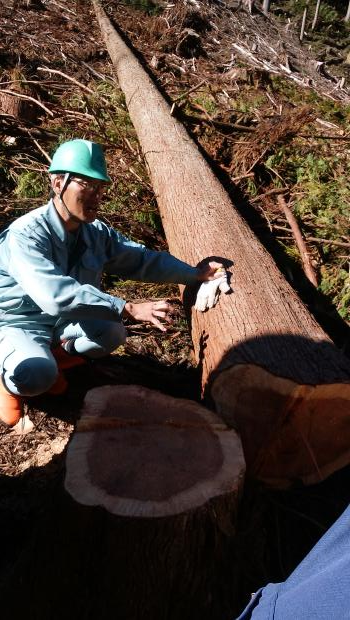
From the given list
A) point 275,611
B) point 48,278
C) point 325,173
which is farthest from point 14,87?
point 275,611

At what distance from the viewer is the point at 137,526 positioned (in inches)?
69.7

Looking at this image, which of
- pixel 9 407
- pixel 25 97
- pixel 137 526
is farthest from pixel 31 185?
Answer: pixel 137 526

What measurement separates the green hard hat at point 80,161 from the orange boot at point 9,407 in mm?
1176

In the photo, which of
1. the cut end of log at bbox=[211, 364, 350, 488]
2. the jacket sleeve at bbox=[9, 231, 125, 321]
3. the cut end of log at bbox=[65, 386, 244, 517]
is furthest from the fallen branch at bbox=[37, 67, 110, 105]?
the cut end of log at bbox=[65, 386, 244, 517]

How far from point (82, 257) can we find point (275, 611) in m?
2.07

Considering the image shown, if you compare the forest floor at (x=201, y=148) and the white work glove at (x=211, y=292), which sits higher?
the white work glove at (x=211, y=292)

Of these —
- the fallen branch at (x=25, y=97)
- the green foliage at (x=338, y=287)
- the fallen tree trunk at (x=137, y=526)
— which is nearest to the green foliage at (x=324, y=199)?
the green foliage at (x=338, y=287)

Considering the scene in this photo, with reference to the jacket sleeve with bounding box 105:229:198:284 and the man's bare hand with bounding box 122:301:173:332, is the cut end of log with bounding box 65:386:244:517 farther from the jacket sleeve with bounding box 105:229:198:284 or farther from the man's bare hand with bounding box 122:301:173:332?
the jacket sleeve with bounding box 105:229:198:284

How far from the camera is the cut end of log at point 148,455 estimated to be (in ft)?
5.96

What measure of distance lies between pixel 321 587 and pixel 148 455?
0.95 m

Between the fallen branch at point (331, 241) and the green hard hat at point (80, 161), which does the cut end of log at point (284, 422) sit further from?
the fallen branch at point (331, 241)

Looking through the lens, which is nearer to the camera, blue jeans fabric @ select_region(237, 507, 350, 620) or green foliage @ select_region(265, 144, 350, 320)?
blue jeans fabric @ select_region(237, 507, 350, 620)

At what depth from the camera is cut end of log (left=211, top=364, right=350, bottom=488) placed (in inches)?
92.3

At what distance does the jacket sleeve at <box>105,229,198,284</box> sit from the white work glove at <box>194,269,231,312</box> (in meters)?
0.12
